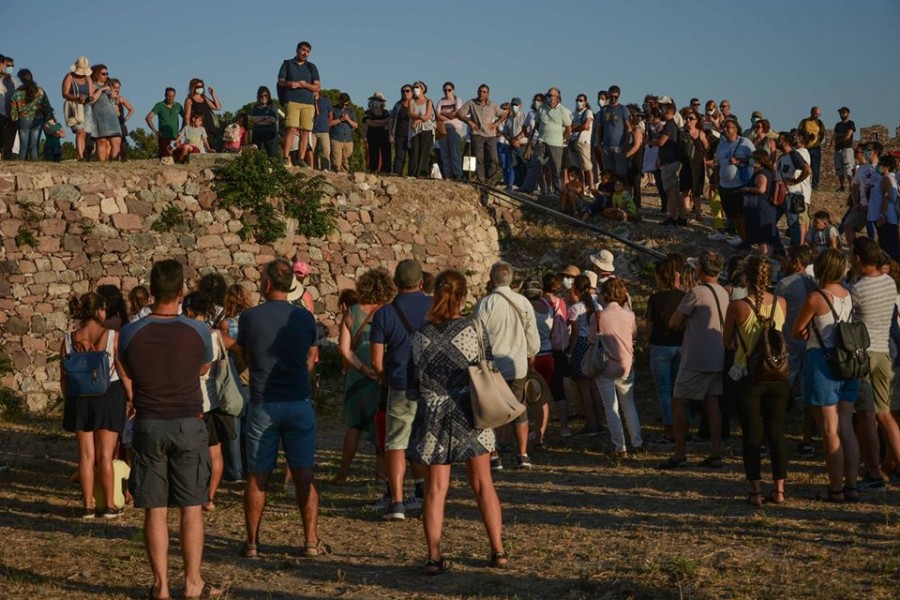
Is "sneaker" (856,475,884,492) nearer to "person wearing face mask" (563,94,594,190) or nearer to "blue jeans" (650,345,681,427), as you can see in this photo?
"blue jeans" (650,345,681,427)

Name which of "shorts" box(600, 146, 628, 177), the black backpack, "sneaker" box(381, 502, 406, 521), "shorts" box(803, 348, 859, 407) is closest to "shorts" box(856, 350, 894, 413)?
"shorts" box(803, 348, 859, 407)

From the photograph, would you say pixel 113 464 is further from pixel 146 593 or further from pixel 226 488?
pixel 146 593

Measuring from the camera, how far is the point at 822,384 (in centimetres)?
848

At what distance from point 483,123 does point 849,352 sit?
12.9 m

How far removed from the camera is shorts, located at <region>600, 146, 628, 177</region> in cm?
1923

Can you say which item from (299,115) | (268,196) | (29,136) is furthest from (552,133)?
(29,136)

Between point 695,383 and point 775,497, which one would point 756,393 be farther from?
point 695,383

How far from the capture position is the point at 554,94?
19828 millimetres

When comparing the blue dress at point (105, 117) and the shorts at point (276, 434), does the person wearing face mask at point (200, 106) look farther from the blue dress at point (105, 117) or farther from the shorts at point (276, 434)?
the shorts at point (276, 434)

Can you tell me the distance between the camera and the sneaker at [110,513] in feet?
29.4

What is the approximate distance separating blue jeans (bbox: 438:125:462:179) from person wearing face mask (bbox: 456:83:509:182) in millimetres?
281

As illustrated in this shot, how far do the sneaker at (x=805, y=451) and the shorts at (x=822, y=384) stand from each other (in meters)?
2.25

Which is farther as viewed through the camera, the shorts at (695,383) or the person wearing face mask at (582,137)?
the person wearing face mask at (582,137)

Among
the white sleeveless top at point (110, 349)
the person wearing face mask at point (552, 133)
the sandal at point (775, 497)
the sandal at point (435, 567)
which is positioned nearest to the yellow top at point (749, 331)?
the sandal at point (775, 497)
